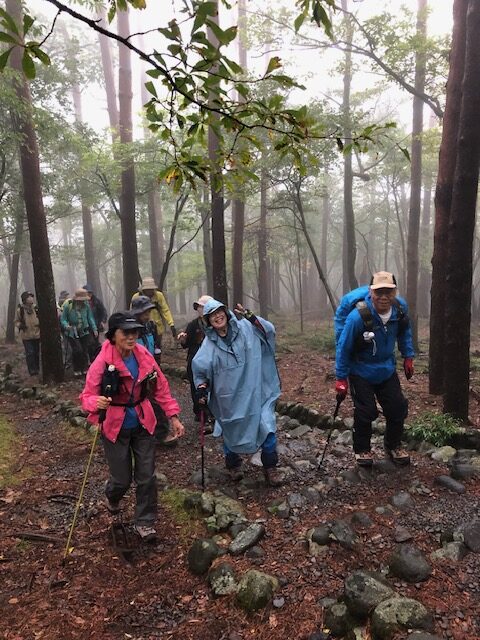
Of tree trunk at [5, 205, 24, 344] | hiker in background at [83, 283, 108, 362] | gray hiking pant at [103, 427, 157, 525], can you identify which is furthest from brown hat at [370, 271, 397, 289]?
tree trunk at [5, 205, 24, 344]

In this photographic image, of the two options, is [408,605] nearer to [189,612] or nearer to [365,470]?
[189,612]

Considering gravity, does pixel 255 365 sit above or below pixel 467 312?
below

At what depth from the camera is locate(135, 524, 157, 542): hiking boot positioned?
4097 millimetres

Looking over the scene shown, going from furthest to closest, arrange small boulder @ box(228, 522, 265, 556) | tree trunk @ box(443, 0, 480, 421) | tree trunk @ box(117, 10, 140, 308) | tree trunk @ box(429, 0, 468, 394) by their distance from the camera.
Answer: tree trunk @ box(117, 10, 140, 308)
tree trunk @ box(429, 0, 468, 394)
tree trunk @ box(443, 0, 480, 421)
small boulder @ box(228, 522, 265, 556)

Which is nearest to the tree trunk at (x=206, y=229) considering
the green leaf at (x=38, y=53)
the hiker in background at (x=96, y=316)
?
the hiker in background at (x=96, y=316)

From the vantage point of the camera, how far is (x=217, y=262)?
12523mm

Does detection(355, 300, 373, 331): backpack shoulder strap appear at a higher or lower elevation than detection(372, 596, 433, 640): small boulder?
higher

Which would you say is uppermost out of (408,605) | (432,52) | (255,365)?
(432,52)

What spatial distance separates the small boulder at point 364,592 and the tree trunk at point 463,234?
3524 mm

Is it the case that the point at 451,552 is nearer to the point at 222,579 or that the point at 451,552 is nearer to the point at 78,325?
the point at 222,579

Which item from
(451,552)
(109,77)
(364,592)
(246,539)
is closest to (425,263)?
(109,77)

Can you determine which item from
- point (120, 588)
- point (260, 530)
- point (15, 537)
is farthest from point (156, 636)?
point (15, 537)

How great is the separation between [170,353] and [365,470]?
9.33m

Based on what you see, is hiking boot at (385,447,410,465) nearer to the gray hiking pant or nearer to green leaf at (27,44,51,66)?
the gray hiking pant
